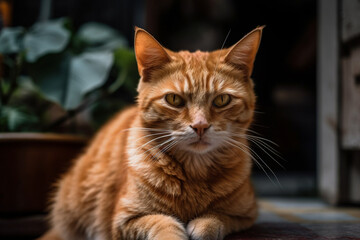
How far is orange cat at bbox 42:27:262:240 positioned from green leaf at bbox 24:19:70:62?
0.97 m

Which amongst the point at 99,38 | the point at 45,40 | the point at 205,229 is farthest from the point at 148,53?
the point at 99,38

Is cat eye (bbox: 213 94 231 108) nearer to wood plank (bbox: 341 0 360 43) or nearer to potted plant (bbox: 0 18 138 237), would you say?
potted plant (bbox: 0 18 138 237)

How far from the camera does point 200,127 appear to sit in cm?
112

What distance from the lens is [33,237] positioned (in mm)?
2002

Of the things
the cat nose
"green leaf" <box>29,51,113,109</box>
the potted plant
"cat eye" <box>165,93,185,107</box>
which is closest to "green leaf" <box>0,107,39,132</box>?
the potted plant

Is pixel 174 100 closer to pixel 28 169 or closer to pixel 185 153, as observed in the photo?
pixel 185 153

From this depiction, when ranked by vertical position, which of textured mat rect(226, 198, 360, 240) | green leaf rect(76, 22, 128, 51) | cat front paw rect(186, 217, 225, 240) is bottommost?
textured mat rect(226, 198, 360, 240)

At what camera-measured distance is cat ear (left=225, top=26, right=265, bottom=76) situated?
126 cm

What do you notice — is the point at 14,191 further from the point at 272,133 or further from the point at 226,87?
the point at 272,133

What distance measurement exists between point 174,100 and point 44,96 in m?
1.06

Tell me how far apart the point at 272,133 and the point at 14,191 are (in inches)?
87.6

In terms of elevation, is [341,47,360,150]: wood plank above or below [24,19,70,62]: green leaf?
below

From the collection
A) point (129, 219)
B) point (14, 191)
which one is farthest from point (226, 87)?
point (14, 191)

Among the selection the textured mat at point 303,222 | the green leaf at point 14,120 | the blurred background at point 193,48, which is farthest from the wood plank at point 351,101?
the green leaf at point 14,120
